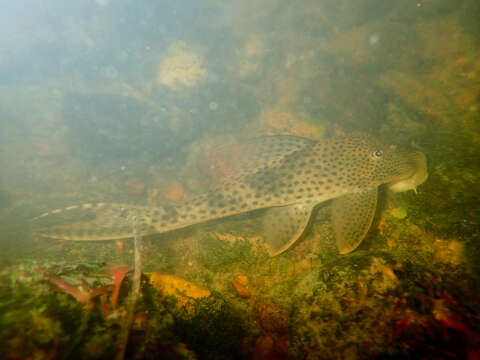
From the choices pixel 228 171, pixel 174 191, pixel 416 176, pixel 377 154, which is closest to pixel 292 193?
pixel 377 154

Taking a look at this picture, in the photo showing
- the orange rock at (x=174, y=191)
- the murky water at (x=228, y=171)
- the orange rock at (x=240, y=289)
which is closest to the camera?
the murky water at (x=228, y=171)

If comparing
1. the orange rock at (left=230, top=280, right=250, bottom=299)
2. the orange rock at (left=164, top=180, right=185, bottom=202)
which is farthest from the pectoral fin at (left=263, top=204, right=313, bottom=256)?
the orange rock at (left=164, top=180, right=185, bottom=202)

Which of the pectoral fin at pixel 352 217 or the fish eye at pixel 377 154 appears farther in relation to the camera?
the fish eye at pixel 377 154

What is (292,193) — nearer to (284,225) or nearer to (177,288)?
(284,225)

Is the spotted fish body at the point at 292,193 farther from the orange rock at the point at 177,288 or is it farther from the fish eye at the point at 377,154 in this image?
the orange rock at the point at 177,288

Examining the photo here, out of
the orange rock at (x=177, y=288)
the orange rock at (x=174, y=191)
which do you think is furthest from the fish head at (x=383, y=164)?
the orange rock at (x=174, y=191)

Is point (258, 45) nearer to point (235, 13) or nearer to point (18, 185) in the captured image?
point (235, 13)
